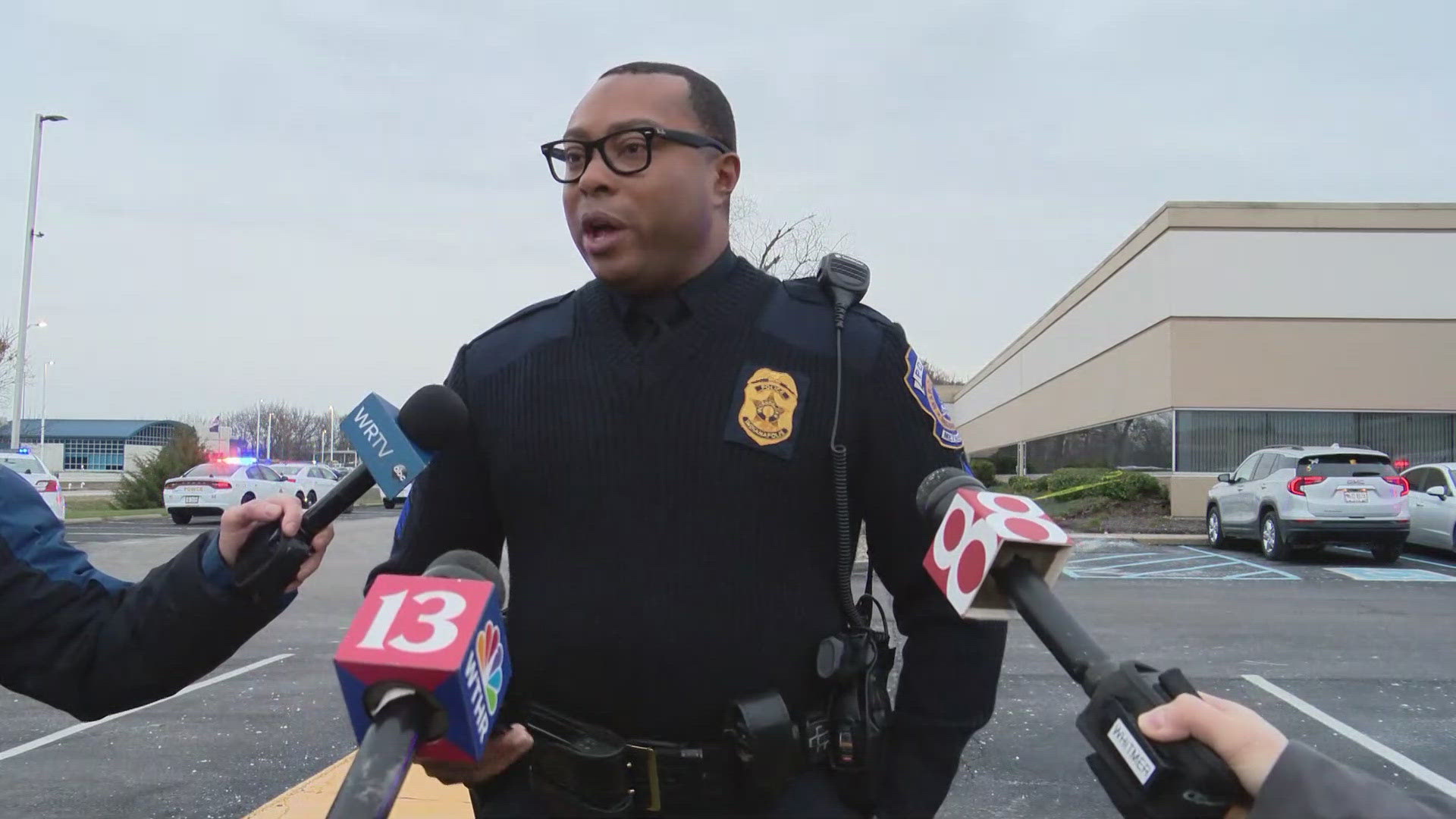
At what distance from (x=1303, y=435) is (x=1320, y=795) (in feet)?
77.6

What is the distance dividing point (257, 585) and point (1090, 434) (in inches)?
1162

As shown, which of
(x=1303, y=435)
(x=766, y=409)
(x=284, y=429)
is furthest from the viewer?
(x=284, y=429)

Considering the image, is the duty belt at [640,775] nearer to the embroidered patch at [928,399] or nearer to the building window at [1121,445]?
the embroidered patch at [928,399]

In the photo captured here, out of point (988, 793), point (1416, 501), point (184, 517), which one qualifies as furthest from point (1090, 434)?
point (988, 793)

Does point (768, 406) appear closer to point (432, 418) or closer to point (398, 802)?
point (432, 418)

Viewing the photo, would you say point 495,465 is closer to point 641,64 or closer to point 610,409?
point 610,409

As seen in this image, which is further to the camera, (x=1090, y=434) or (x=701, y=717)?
(x=1090, y=434)

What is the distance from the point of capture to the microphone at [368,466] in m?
1.63

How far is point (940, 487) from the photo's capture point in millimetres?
1530

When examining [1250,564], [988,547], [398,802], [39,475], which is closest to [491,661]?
[988,547]

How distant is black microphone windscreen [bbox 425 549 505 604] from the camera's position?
1.53 metres

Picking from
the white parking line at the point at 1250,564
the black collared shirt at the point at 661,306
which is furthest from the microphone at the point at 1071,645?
the white parking line at the point at 1250,564

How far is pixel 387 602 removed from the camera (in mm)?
1229

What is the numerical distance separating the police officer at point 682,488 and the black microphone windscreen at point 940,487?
0.41m
